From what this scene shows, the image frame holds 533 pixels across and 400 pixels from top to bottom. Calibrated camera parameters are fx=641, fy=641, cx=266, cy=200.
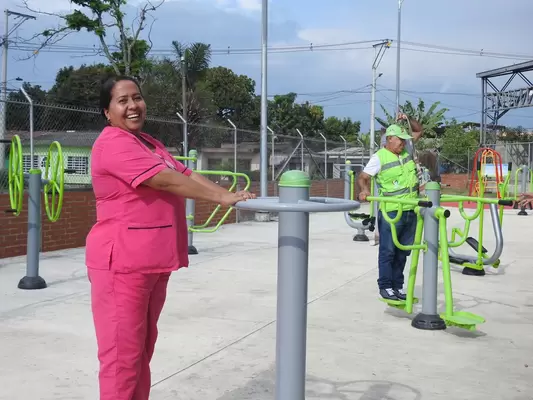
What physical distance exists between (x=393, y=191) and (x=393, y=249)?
0.50 m

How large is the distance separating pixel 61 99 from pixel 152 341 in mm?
37448

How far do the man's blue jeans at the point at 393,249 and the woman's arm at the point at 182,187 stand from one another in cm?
329

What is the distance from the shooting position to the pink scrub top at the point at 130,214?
2371 mm

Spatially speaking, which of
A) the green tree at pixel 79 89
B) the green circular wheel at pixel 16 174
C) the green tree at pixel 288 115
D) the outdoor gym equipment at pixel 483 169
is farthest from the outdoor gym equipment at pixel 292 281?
the green tree at pixel 288 115

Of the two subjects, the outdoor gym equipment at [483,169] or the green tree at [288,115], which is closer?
the outdoor gym equipment at [483,169]

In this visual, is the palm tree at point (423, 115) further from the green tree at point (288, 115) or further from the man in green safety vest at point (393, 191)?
the man in green safety vest at point (393, 191)

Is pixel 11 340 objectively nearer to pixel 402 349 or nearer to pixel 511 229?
pixel 402 349

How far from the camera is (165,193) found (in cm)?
245

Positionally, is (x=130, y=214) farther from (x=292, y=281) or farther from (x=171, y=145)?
(x=171, y=145)

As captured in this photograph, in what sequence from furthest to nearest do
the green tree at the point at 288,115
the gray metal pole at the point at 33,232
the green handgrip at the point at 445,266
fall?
the green tree at the point at 288,115
the gray metal pole at the point at 33,232
the green handgrip at the point at 445,266

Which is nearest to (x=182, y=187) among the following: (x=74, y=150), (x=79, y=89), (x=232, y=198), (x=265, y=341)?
(x=232, y=198)

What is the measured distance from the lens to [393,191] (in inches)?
217

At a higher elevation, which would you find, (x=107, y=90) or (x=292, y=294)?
(x=107, y=90)

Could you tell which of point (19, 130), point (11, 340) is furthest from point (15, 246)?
point (11, 340)
